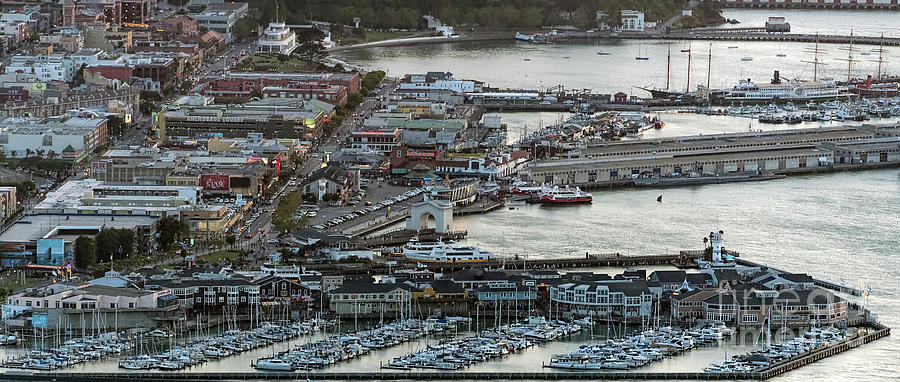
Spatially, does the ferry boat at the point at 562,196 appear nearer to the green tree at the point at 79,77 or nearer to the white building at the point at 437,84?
the white building at the point at 437,84

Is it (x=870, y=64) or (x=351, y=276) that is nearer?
(x=351, y=276)

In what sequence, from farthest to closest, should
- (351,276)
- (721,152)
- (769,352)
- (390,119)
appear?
(390,119), (721,152), (351,276), (769,352)

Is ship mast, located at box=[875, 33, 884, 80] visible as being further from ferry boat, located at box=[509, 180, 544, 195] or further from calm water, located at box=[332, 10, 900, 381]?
ferry boat, located at box=[509, 180, 544, 195]

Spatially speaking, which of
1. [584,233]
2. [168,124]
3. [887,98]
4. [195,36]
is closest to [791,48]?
[887,98]

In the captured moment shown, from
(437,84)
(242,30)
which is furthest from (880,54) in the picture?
(242,30)

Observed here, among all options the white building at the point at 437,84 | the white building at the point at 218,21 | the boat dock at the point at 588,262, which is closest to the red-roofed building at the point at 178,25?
the white building at the point at 218,21

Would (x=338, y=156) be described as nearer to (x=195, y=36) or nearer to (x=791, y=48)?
(x=195, y=36)
